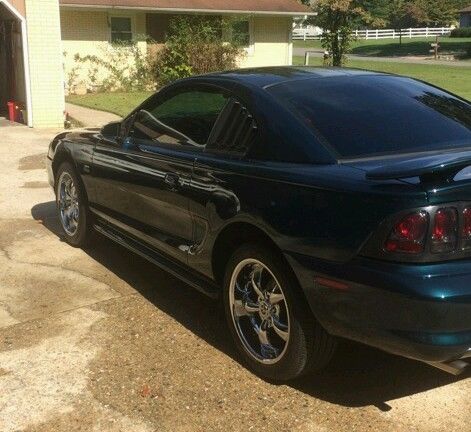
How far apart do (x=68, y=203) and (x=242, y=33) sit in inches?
790

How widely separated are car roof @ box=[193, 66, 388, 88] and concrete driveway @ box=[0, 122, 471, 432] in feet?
5.17

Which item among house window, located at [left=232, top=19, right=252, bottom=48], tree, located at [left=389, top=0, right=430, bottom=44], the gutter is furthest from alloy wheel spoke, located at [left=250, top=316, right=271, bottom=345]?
tree, located at [left=389, top=0, right=430, bottom=44]

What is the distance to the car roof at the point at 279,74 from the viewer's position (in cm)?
404

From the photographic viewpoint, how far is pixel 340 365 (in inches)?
149

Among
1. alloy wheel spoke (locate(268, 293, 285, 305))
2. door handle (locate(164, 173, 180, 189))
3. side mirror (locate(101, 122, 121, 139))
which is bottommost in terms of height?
alloy wheel spoke (locate(268, 293, 285, 305))

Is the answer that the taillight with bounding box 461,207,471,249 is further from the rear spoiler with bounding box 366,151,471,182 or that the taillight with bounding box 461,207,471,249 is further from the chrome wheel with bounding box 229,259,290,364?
the chrome wheel with bounding box 229,259,290,364

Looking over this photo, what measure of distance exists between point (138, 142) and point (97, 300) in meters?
1.16

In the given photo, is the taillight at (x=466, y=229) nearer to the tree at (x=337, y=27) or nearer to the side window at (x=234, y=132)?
the side window at (x=234, y=132)

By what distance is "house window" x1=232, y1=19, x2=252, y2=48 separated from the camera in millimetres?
24344

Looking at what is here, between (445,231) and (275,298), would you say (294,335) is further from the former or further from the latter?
(445,231)

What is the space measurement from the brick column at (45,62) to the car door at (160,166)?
9602mm

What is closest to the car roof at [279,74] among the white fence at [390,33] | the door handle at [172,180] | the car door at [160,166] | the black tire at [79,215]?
the car door at [160,166]

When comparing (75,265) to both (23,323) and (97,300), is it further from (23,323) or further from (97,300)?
(23,323)

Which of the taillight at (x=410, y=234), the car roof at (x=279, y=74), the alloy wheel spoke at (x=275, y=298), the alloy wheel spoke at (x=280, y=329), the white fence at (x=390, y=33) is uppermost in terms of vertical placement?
the white fence at (x=390, y=33)
